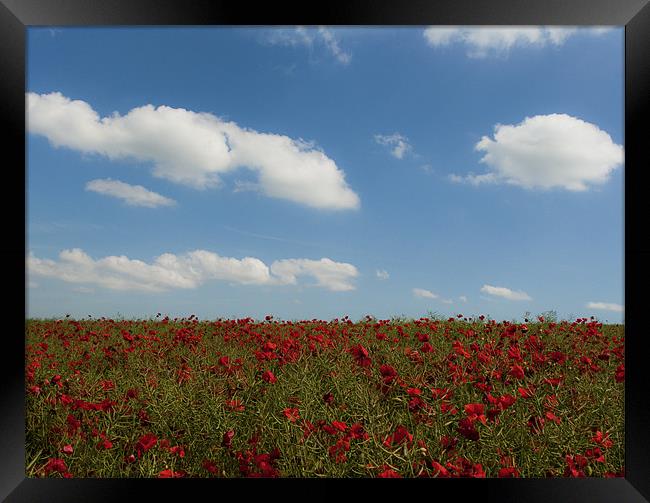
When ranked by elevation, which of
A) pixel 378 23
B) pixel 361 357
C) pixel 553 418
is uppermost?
pixel 378 23

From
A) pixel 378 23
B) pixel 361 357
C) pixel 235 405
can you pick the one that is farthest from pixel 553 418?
pixel 378 23

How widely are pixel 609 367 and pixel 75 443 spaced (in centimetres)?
391

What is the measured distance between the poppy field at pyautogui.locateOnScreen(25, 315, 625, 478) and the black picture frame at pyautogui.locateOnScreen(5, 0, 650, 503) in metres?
0.30

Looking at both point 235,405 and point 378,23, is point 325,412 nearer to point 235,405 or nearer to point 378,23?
point 235,405

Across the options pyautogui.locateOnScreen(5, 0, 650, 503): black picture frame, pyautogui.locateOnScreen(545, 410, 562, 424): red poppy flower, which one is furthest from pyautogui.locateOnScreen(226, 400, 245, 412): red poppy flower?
pyautogui.locateOnScreen(545, 410, 562, 424): red poppy flower

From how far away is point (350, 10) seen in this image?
69.1 inches

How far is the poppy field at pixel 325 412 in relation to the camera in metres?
2.17

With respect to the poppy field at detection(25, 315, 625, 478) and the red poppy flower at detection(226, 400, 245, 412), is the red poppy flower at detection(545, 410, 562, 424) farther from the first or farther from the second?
the red poppy flower at detection(226, 400, 245, 412)

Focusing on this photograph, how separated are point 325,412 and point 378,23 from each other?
1.90 m

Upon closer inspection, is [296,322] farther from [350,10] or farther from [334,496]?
[350,10]

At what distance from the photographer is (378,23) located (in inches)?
70.5

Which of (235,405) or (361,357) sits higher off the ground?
(361,357)

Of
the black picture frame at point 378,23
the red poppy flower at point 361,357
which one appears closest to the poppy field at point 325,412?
the red poppy flower at point 361,357

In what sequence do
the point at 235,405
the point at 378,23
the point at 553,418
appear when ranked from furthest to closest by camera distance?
the point at 235,405, the point at 553,418, the point at 378,23
